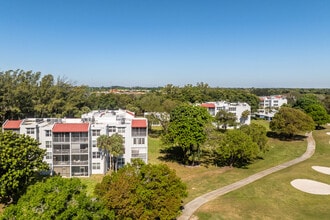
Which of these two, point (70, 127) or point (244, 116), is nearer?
point (70, 127)

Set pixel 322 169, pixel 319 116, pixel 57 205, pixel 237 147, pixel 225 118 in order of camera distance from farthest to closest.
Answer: pixel 319 116 < pixel 225 118 < pixel 322 169 < pixel 237 147 < pixel 57 205

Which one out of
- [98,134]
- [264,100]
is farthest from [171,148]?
[264,100]

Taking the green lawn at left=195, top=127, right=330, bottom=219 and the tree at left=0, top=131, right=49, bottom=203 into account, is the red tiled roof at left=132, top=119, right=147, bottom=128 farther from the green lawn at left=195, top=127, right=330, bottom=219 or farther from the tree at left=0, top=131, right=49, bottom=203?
the green lawn at left=195, top=127, right=330, bottom=219

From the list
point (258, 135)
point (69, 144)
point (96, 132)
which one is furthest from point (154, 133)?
point (69, 144)

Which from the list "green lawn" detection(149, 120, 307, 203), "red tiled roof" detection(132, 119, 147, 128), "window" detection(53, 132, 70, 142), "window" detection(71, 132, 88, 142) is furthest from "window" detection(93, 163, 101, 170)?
"green lawn" detection(149, 120, 307, 203)

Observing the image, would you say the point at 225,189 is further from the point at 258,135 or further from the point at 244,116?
the point at 244,116

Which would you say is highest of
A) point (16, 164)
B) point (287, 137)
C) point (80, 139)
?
point (80, 139)
